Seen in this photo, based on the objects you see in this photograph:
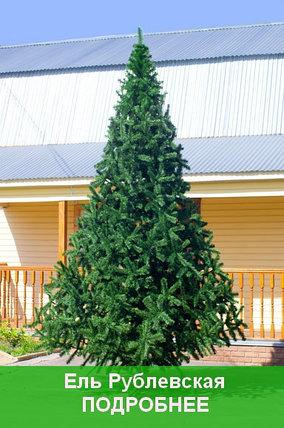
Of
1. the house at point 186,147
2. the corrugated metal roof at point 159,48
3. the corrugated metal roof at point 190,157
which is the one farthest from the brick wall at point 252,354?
the corrugated metal roof at point 159,48

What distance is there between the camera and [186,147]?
17.4 m

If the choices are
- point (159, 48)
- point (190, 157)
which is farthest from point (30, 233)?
point (159, 48)

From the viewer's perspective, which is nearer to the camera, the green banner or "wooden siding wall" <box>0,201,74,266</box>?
the green banner

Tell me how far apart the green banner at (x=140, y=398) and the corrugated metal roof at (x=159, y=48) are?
8619mm

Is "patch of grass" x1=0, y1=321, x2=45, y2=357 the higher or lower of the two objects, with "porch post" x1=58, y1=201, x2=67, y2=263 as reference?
lower

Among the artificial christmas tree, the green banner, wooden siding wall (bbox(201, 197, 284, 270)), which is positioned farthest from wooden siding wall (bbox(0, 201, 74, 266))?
the artificial christmas tree

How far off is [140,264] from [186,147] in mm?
6989

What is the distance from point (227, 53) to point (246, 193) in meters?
5.14

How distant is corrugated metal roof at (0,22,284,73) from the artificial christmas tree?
857 cm

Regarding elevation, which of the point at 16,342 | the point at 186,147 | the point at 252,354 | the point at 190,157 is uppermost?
the point at 186,147

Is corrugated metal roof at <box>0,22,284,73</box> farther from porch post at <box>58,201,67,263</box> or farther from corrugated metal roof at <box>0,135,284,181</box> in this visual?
porch post at <box>58,201,67,263</box>

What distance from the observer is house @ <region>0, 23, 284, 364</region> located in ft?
50.7

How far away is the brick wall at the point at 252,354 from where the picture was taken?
14.1 m

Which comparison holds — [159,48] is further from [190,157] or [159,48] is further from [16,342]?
[16,342]
